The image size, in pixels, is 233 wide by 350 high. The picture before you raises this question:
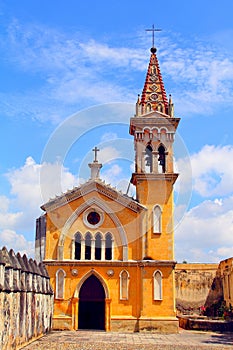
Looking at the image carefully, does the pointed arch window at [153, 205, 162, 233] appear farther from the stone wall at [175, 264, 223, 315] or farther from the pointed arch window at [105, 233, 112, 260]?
the stone wall at [175, 264, 223, 315]

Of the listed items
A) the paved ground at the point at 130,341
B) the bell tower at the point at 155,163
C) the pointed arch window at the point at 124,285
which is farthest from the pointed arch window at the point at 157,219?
the paved ground at the point at 130,341

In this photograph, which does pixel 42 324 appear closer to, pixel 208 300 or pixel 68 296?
pixel 68 296

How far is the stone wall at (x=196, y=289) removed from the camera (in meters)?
35.7

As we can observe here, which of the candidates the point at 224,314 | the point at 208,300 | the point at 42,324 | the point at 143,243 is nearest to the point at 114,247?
the point at 143,243

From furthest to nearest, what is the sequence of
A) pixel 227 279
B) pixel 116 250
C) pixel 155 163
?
pixel 227 279 < pixel 155 163 < pixel 116 250

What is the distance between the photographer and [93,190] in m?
27.9

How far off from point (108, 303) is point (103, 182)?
292 inches

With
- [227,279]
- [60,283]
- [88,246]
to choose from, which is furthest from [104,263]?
[227,279]

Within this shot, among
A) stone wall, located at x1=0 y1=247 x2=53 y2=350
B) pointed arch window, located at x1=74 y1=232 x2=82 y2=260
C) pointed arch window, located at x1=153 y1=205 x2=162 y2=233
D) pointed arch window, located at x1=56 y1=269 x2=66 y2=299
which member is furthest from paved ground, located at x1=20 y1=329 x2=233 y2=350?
pointed arch window, located at x1=153 y1=205 x2=162 y2=233

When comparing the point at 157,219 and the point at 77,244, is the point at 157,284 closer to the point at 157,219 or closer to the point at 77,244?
the point at 157,219

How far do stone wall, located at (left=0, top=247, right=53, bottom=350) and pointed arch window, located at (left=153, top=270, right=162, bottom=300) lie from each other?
613cm

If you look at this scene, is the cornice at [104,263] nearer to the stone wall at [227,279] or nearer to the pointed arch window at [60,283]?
the pointed arch window at [60,283]

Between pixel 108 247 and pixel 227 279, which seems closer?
pixel 108 247

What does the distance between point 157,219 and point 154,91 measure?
9384 mm
